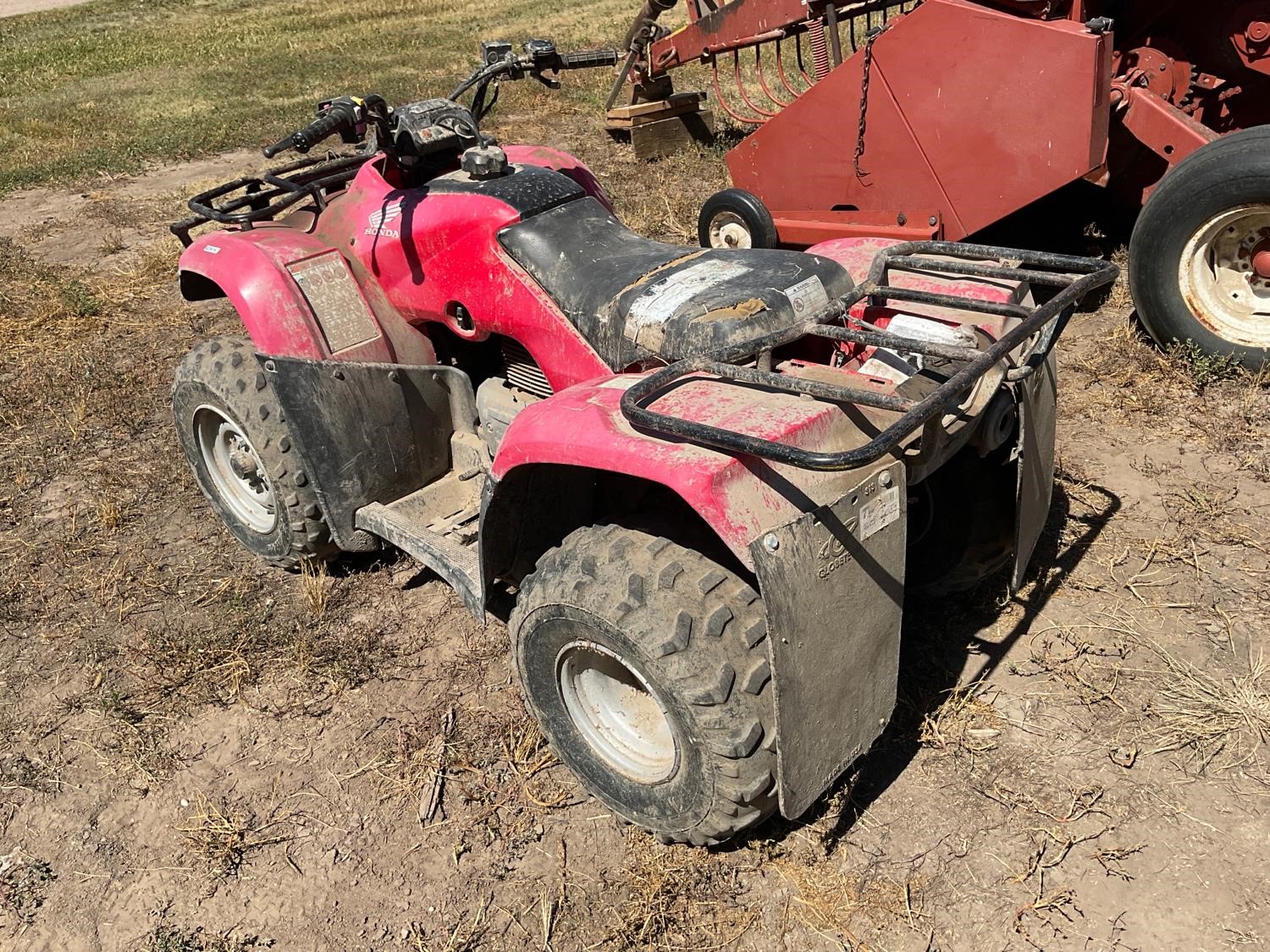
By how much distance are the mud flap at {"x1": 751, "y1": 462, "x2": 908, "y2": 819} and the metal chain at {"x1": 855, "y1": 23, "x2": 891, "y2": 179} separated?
347 cm

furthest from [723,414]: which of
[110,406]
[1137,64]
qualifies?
[1137,64]

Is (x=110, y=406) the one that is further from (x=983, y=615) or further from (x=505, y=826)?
(x=983, y=615)

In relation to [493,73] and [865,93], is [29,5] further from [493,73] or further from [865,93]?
[493,73]

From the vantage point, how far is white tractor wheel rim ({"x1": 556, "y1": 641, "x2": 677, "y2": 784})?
2609mm

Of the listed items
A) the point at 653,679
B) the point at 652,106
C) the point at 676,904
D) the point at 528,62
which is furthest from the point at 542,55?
the point at 652,106

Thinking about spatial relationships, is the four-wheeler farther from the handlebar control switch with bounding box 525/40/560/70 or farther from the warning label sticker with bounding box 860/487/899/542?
the warning label sticker with bounding box 860/487/899/542

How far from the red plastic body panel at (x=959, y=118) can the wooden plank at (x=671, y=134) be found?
10.7ft

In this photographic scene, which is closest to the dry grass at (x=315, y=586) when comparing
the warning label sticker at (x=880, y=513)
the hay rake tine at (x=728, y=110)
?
the warning label sticker at (x=880, y=513)

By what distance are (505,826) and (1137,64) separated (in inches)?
209

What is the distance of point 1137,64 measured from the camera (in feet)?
18.2

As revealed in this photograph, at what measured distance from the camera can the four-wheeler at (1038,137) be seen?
438cm

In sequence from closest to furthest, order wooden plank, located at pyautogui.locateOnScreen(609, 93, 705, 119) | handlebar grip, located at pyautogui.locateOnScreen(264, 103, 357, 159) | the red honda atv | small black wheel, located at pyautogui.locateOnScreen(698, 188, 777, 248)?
1. the red honda atv
2. handlebar grip, located at pyautogui.locateOnScreen(264, 103, 357, 159)
3. small black wheel, located at pyautogui.locateOnScreen(698, 188, 777, 248)
4. wooden plank, located at pyautogui.locateOnScreen(609, 93, 705, 119)

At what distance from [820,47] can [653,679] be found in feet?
15.4

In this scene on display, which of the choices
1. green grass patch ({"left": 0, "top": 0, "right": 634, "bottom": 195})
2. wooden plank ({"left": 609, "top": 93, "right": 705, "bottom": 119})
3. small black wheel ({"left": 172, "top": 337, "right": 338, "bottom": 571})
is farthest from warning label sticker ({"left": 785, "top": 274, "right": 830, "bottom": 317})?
green grass patch ({"left": 0, "top": 0, "right": 634, "bottom": 195})
